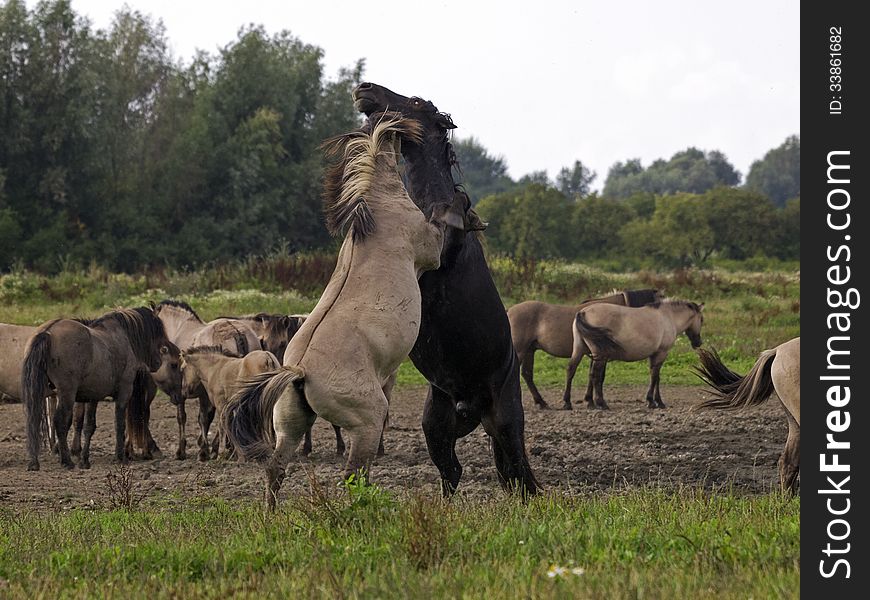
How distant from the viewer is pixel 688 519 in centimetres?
557

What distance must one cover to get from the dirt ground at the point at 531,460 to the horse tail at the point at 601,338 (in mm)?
2246

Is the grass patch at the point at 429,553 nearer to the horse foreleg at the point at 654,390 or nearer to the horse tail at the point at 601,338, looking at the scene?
the horse foreleg at the point at 654,390

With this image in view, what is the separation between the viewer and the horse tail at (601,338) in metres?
17.7

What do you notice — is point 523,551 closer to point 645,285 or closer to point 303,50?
point 645,285

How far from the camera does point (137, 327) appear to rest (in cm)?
1276

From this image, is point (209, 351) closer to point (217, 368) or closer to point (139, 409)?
point (217, 368)

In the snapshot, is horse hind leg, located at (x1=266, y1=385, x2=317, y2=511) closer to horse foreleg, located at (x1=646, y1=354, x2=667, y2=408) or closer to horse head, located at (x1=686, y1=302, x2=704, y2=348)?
horse foreleg, located at (x1=646, y1=354, x2=667, y2=408)

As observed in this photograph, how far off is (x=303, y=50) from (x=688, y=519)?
49.7m

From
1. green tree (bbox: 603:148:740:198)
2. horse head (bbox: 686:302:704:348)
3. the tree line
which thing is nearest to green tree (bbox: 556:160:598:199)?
green tree (bbox: 603:148:740:198)

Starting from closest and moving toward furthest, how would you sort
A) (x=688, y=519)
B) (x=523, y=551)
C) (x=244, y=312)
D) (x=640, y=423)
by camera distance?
(x=523, y=551)
(x=688, y=519)
(x=640, y=423)
(x=244, y=312)

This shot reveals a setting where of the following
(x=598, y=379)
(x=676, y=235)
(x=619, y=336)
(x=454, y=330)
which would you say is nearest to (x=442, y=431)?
(x=454, y=330)

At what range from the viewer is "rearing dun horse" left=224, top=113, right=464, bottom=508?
562 cm

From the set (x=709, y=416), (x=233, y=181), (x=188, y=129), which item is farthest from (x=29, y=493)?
(x=188, y=129)

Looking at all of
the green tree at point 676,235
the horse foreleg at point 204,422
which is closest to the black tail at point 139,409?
the horse foreleg at point 204,422
